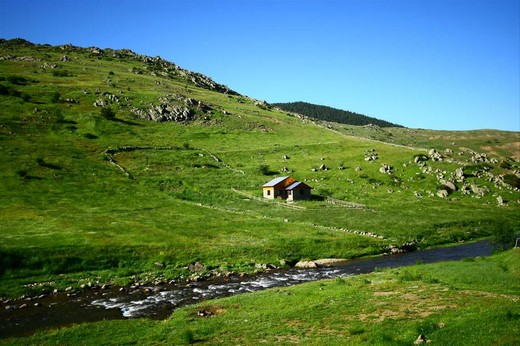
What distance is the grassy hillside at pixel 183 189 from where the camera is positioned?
50.0m

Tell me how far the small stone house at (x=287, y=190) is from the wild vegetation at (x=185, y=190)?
125 inches

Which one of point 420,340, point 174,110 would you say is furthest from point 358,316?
point 174,110

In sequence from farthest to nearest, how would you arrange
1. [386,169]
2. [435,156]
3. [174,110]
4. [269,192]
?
1. [174,110]
2. [435,156]
3. [386,169]
4. [269,192]

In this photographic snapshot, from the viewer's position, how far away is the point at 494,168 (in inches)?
4070

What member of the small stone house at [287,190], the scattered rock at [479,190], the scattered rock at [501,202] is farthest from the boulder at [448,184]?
the small stone house at [287,190]

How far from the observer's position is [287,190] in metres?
87.6

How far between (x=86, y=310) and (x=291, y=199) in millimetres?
57098

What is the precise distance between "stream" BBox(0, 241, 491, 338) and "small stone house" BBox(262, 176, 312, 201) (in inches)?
1416

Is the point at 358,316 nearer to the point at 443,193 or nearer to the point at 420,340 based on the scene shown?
the point at 420,340

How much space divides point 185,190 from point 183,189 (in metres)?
1.03

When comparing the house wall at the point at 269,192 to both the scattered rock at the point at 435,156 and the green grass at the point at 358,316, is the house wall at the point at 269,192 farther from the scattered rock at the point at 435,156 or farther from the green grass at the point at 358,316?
the green grass at the point at 358,316

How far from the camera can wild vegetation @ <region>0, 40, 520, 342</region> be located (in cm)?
4922

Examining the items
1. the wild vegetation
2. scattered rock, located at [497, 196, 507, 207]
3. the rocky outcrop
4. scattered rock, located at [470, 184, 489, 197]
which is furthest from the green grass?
the rocky outcrop

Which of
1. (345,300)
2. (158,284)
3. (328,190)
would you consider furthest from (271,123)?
(345,300)
